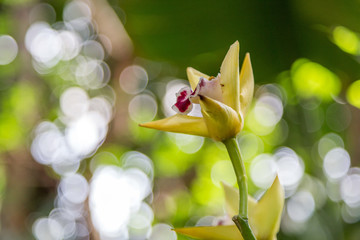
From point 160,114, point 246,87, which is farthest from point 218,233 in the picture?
point 160,114

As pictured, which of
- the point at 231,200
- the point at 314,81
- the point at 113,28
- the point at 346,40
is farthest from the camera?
the point at 113,28

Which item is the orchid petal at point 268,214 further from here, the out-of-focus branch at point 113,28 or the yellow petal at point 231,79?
the out-of-focus branch at point 113,28

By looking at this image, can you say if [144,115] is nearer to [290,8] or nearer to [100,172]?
[100,172]

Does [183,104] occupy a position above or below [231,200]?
above

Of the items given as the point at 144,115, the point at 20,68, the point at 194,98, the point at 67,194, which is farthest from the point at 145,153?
the point at 194,98

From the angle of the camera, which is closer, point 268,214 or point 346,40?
point 268,214

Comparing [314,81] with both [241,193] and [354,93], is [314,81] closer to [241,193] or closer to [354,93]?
[354,93]

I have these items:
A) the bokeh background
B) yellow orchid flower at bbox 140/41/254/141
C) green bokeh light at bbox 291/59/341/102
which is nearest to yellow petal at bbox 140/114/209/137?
yellow orchid flower at bbox 140/41/254/141
